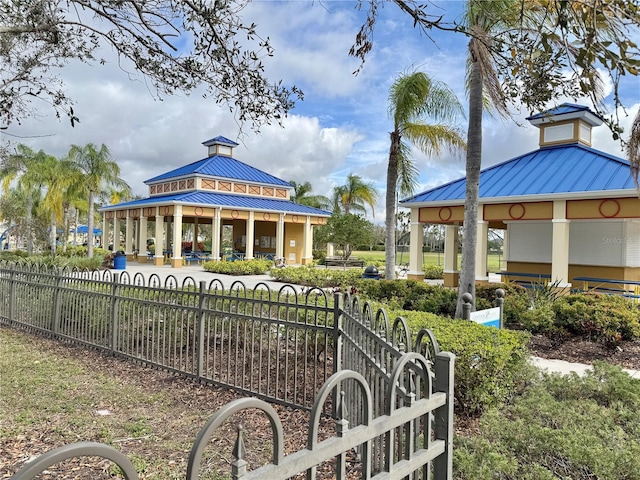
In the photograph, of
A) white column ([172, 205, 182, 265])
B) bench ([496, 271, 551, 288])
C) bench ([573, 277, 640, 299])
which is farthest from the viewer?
white column ([172, 205, 182, 265])

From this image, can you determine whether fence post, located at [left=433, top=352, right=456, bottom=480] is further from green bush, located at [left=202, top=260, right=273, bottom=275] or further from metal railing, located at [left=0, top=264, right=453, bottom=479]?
green bush, located at [left=202, top=260, right=273, bottom=275]

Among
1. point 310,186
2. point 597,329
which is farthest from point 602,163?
point 310,186

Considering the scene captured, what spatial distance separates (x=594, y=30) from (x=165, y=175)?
35138 millimetres

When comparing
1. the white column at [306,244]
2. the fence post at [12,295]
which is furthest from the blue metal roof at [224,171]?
the fence post at [12,295]

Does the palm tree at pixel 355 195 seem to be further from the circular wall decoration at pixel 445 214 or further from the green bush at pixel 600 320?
the green bush at pixel 600 320

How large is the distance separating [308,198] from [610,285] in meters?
36.4

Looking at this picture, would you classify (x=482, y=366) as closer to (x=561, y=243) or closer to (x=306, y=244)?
(x=561, y=243)

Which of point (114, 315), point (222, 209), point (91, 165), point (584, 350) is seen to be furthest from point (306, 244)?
point (114, 315)

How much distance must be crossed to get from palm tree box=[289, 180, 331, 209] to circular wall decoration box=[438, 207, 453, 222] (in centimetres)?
3079

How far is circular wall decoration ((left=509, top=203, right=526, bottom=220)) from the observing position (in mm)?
15227

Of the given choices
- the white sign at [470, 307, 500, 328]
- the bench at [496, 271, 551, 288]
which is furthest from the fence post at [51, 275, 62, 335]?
the bench at [496, 271, 551, 288]

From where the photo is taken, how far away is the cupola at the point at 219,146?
3625 centimetres

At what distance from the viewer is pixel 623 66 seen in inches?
105

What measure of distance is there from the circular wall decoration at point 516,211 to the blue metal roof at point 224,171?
22.1 m
